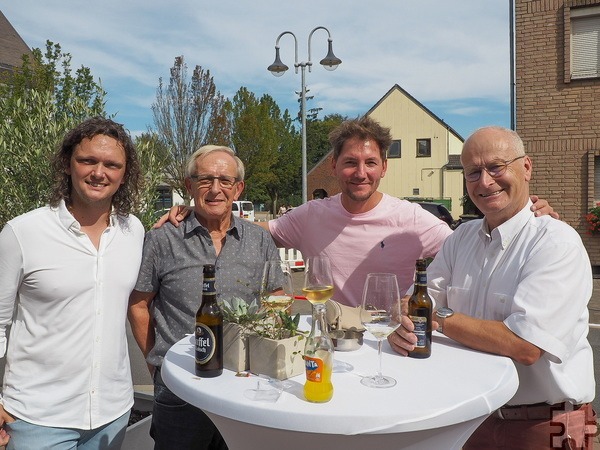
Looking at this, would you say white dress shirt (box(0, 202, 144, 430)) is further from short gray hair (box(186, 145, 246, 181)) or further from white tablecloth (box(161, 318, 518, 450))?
short gray hair (box(186, 145, 246, 181))

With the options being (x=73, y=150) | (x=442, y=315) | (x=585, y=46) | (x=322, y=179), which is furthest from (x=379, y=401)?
(x=322, y=179)

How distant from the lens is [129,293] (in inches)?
Answer: 103

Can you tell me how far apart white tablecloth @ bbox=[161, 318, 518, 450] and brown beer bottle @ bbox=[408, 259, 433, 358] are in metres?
0.06

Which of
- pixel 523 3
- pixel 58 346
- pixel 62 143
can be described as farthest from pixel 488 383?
pixel 523 3

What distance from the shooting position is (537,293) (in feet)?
7.12

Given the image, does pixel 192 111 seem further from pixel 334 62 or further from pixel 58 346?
pixel 58 346

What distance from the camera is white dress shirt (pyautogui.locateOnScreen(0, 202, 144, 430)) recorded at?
7.49 ft

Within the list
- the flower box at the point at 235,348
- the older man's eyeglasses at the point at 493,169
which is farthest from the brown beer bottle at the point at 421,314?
the flower box at the point at 235,348

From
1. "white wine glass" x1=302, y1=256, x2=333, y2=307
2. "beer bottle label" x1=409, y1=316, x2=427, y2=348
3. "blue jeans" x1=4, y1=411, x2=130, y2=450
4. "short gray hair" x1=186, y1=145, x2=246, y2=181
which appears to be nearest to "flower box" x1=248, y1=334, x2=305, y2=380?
"white wine glass" x1=302, y1=256, x2=333, y2=307

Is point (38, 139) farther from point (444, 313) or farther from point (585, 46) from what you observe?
point (585, 46)

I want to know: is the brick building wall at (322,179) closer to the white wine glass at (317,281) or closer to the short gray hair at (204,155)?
the short gray hair at (204,155)

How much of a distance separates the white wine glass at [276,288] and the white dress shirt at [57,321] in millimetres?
864

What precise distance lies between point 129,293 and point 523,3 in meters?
13.4

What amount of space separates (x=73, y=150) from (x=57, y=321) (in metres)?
0.89
